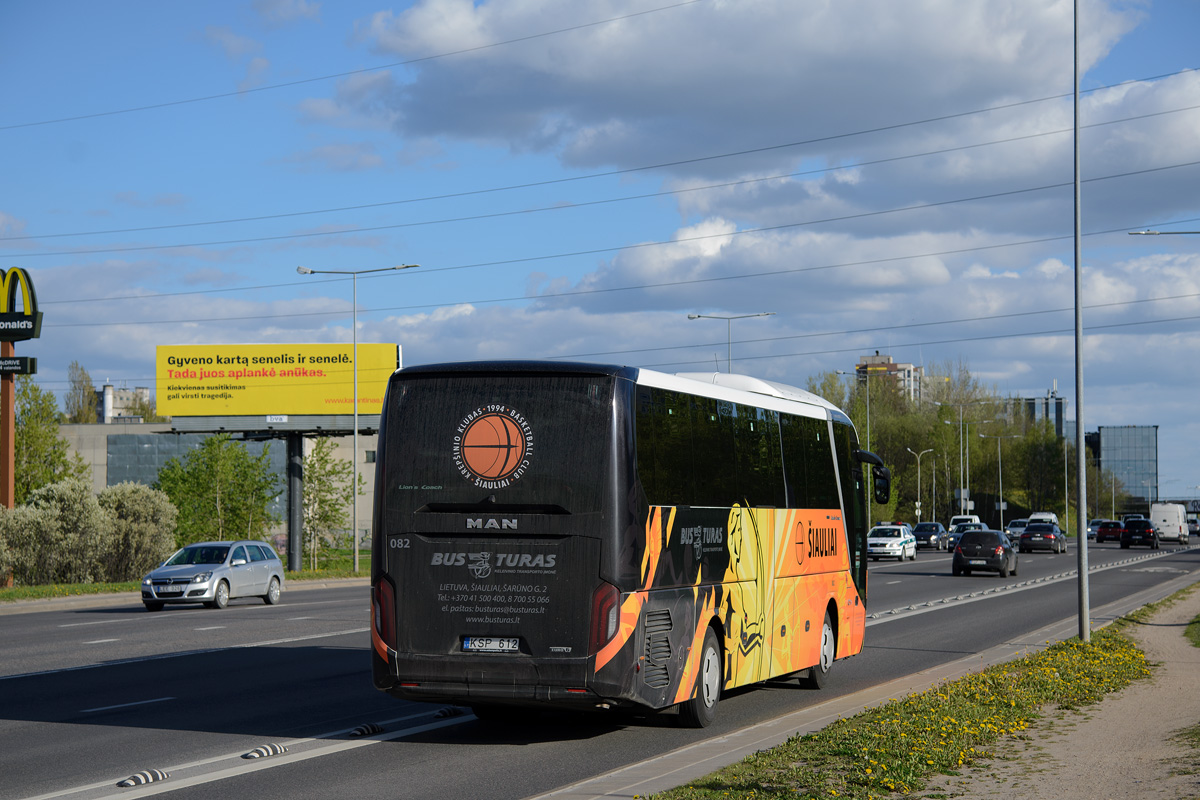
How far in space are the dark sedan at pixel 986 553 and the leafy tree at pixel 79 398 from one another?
3785 inches

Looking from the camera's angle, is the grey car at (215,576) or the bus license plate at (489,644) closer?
the bus license plate at (489,644)

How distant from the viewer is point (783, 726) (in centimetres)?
1155

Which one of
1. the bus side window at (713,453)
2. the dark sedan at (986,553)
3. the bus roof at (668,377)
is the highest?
the bus roof at (668,377)

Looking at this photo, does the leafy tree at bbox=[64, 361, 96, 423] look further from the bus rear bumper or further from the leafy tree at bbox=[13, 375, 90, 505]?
the bus rear bumper

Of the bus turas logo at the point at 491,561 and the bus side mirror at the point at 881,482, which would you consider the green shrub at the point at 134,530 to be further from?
the bus turas logo at the point at 491,561

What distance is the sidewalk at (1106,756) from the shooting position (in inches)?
320

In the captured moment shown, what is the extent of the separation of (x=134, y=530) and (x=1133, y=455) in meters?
151

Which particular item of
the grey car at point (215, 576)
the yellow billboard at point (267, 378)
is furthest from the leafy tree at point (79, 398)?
the grey car at point (215, 576)

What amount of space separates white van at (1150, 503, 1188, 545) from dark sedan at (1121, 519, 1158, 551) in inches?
528

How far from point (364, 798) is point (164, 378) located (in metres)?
57.0

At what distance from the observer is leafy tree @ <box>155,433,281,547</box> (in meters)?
55.7

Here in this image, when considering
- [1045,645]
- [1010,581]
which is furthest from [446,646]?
[1010,581]

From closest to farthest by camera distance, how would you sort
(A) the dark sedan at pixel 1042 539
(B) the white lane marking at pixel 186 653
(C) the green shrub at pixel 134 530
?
(B) the white lane marking at pixel 186 653 < (C) the green shrub at pixel 134 530 < (A) the dark sedan at pixel 1042 539

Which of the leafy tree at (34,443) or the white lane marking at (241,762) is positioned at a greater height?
the leafy tree at (34,443)
